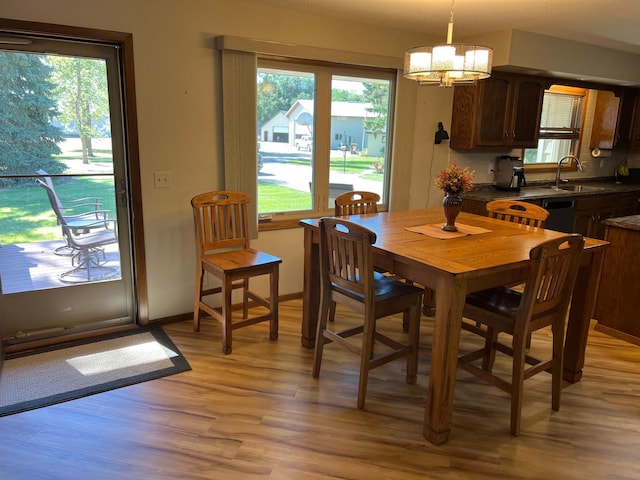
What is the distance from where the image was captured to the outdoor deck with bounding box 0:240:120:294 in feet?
9.66

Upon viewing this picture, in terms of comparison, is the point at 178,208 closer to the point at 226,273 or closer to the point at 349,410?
the point at 226,273

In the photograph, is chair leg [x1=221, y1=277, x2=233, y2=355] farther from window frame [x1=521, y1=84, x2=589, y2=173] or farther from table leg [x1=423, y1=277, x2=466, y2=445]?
window frame [x1=521, y1=84, x2=589, y2=173]

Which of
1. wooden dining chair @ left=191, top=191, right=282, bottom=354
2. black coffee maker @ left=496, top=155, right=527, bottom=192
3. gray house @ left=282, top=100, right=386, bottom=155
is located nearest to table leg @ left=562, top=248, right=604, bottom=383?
wooden dining chair @ left=191, top=191, right=282, bottom=354

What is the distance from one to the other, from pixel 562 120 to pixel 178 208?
4.84 m

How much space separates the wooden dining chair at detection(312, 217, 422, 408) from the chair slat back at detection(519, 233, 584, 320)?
0.64 m

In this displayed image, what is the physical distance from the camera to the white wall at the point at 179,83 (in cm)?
296

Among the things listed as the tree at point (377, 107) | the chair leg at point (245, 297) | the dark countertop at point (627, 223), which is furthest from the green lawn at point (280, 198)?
the dark countertop at point (627, 223)

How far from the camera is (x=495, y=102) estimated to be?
4.48 metres

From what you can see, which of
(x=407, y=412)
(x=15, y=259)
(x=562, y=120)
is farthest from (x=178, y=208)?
(x=562, y=120)

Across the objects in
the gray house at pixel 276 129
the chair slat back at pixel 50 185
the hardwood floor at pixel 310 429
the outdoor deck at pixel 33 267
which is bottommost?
the hardwood floor at pixel 310 429

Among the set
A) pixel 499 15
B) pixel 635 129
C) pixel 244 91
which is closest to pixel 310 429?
pixel 244 91

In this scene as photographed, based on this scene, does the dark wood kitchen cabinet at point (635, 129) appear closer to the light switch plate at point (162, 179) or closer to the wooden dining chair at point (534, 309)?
the wooden dining chair at point (534, 309)

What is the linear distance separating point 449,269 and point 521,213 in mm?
1472

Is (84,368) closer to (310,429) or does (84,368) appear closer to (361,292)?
(310,429)
